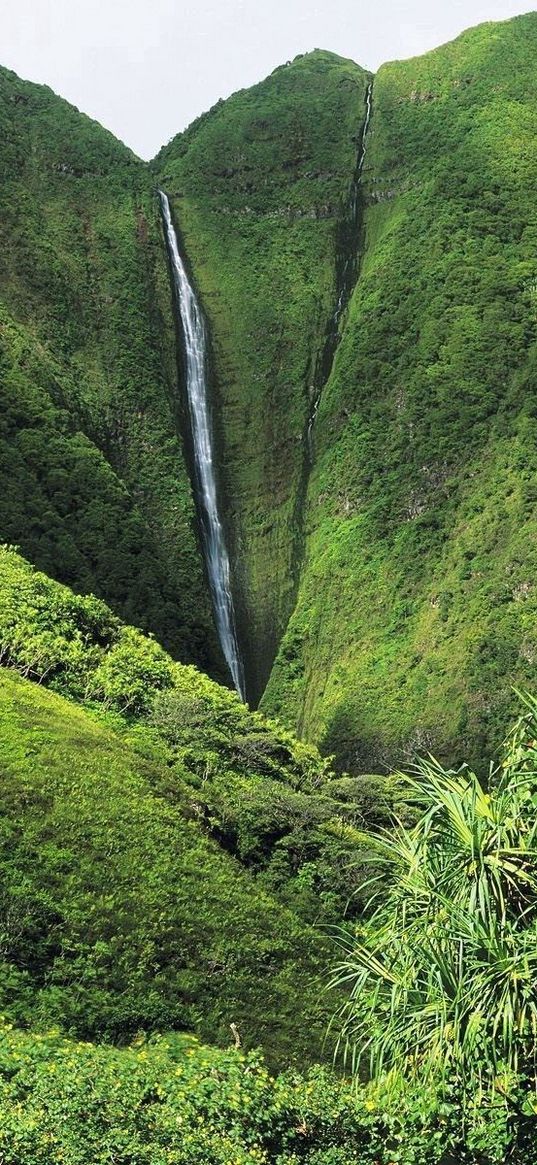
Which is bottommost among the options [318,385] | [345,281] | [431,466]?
[431,466]

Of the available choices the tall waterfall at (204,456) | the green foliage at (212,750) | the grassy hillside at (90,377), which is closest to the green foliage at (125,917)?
the green foliage at (212,750)

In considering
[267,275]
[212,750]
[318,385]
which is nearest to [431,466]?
[318,385]

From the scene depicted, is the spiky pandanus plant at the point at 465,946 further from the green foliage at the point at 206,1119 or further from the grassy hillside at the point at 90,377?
the grassy hillside at the point at 90,377

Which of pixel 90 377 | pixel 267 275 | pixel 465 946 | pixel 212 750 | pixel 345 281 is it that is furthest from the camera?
pixel 267 275

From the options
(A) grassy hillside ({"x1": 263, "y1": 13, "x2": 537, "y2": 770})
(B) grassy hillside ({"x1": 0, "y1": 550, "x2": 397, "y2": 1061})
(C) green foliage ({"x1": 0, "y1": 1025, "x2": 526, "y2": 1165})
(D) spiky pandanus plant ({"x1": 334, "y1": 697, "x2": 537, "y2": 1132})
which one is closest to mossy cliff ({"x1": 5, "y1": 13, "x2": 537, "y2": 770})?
(A) grassy hillside ({"x1": 263, "y1": 13, "x2": 537, "y2": 770})

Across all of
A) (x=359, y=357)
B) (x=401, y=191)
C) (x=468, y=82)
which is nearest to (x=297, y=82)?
(x=468, y=82)

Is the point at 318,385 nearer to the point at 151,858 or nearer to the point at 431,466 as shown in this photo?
the point at 431,466
